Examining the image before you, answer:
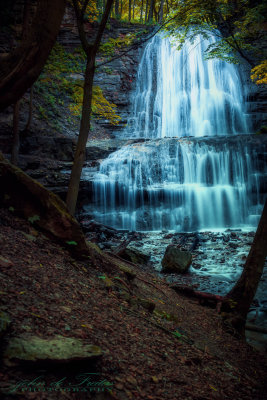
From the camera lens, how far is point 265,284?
6961 mm

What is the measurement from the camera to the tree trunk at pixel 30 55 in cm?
248

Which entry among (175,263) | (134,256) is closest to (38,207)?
(134,256)

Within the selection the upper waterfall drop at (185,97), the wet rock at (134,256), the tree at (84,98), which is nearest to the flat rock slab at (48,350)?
the tree at (84,98)

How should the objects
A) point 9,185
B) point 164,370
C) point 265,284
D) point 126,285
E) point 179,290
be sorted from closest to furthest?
point 164,370, point 9,185, point 126,285, point 179,290, point 265,284

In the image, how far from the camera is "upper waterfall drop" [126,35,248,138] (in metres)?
21.5

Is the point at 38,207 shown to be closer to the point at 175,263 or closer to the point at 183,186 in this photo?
the point at 175,263

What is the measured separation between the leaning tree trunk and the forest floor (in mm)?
416

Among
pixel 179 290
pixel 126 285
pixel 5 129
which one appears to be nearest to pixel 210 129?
pixel 5 129

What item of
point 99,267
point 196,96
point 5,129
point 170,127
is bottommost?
point 99,267

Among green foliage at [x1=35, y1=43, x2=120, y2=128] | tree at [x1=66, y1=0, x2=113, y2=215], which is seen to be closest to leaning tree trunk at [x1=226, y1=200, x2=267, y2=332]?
tree at [x1=66, y1=0, x2=113, y2=215]

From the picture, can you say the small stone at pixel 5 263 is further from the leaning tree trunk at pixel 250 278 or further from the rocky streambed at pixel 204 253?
the rocky streambed at pixel 204 253

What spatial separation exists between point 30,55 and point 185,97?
23053 millimetres

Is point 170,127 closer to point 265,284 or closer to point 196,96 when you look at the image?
point 196,96

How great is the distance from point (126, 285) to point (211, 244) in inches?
288
